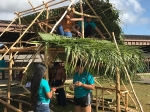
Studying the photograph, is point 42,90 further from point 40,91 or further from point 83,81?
point 83,81

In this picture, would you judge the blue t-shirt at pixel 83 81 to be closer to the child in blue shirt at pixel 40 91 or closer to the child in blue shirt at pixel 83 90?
the child in blue shirt at pixel 83 90

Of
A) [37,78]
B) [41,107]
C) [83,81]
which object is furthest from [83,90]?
[37,78]

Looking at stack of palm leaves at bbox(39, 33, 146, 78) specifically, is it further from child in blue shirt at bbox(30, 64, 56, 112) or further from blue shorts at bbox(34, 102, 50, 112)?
blue shorts at bbox(34, 102, 50, 112)

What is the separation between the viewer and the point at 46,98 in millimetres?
4605

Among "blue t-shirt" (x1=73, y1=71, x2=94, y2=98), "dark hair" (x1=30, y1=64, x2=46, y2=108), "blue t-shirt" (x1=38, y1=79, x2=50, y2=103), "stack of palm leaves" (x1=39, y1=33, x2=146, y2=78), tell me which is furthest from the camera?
"stack of palm leaves" (x1=39, y1=33, x2=146, y2=78)

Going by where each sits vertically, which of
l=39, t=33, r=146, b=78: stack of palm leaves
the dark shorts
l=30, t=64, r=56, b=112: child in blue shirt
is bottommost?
the dark shorts

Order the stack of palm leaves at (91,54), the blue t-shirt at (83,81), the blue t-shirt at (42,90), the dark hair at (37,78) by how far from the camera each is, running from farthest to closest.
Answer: the stack of palm leaves at (91,54) < the blue t-shirt at (83,81) < the blue t-shirt at (42,90) < the dark hair at (37,78)

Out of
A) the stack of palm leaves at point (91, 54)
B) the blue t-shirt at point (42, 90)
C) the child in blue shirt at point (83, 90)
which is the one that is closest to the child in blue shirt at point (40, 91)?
the blue t-shirt at point (42, 90)

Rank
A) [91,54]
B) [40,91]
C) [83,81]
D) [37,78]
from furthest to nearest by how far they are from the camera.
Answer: [91,54] < [83,81] < [40,91] < [37,78]

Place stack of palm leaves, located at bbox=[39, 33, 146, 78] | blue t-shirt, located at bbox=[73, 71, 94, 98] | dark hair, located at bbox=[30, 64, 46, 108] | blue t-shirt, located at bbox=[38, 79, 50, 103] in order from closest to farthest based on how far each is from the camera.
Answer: dark hair, located at bbox=[30, 64, 46, 108] → blue t-shirt, located at bbox=[38, 79, 50, 103] → blue t-shirt, located at bbox=[73, 71, 94, 98] → stack of palm leaves, located at bbox=[39, 33, 146, 78]

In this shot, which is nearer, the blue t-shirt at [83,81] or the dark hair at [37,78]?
the dark hair at [37,78]

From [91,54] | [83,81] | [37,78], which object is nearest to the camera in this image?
[37,78]

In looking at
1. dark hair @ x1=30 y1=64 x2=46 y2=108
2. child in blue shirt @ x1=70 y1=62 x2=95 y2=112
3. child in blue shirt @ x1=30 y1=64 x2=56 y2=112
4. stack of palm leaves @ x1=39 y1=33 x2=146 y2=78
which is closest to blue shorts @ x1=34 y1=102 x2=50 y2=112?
child in blue shirt @ x1=30 y1=64 x2=56 y2=112

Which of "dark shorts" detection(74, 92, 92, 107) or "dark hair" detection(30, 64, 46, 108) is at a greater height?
"dark hair" detection(30, 64, 46, 108)
